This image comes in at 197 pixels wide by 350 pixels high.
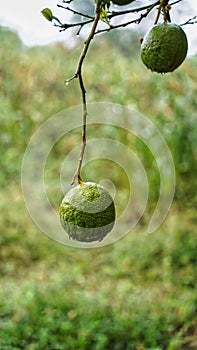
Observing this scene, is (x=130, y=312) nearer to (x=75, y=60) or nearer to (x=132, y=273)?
(x=132, y=273)

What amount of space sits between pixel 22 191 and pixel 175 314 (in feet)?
4.06

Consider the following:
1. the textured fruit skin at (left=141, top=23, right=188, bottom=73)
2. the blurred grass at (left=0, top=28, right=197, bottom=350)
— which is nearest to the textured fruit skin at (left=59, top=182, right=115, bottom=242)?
the textured fruit skin at (left=141, top=23, right=188, bottom=73)

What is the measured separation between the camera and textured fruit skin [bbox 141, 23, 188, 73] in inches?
18.6

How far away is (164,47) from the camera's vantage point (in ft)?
1.54

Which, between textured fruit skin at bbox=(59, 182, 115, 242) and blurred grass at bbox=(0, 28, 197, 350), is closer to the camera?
textured fruit skin at bbox=(59, 182, 115, 242)

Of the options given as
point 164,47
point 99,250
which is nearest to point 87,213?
point 164,47

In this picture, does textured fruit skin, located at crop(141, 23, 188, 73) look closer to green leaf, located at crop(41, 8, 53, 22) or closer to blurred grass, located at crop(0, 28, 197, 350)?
green leaf, located at crop(41, 8, 53, 22)

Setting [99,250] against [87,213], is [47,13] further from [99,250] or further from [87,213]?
[99,250]

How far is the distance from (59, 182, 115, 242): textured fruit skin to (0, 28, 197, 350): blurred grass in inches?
59.1

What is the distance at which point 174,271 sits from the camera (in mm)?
2449

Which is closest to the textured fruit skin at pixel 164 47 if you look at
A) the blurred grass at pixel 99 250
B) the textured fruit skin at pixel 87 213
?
the textured fruit skin at pixel 87 213

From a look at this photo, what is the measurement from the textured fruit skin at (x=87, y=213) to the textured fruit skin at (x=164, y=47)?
12 centimetres

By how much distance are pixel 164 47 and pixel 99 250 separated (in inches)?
90.2

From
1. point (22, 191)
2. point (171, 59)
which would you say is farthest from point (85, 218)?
point (22, 191)
